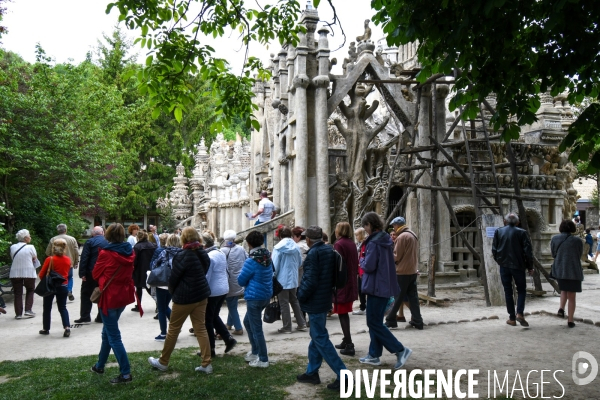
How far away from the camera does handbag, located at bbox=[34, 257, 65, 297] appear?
9.12m

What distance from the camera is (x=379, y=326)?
6609 millimetres

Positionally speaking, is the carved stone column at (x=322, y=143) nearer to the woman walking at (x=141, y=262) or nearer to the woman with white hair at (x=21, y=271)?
the woman walking at (x=141, y=262)

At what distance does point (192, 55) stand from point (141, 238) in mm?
4829

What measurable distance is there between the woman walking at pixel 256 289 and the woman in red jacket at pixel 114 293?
1.41m

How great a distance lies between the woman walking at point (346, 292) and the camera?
7.39m

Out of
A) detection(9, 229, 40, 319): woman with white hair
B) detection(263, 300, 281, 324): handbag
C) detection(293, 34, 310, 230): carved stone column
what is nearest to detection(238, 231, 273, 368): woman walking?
detection(263, 300, 281, 324): handbag

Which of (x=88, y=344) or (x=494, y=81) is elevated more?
(x=494, y=81)

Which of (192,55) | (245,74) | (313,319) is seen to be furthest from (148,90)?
(313,319)

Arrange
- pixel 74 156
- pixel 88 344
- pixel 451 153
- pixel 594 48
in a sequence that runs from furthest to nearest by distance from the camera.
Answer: pixel 74 156, pixel 451 153, pixel 88 344, pixel 594 48

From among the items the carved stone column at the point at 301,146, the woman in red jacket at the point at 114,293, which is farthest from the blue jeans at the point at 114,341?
the carved stone column at the point at 301,146

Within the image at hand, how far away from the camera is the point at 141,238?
11.4m

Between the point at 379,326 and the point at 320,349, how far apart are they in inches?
36.8

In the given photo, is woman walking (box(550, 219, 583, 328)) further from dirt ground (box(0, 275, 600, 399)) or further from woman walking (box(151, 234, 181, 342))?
woman walking (box(151, 234, 181, 342))

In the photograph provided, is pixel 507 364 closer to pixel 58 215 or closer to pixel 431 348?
pixel 431 348
